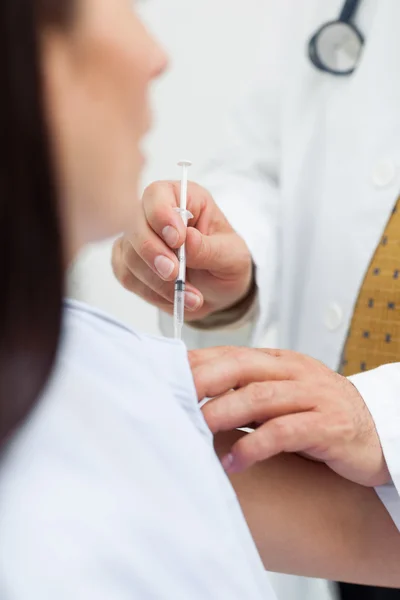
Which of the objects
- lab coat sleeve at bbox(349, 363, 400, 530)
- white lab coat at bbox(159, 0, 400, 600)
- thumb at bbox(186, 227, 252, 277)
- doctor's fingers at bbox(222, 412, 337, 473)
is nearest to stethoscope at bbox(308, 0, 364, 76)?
white lab coat at bbox(159, 0, 400, 600)

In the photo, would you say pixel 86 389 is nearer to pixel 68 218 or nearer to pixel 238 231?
pixel 68 218

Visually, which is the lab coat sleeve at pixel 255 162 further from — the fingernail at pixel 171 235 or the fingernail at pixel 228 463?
the fingernail at pixel 228 463

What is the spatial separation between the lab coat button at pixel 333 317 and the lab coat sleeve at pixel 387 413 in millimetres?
232

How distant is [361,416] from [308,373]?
0.21 ft

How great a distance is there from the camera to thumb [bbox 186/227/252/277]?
2.32 feet

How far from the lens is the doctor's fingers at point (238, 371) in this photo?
0.50m

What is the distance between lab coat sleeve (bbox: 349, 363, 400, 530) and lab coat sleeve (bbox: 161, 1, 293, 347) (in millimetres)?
368

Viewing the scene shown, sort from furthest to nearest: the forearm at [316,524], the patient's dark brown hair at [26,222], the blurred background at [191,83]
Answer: the blurred background at [191,83] < the forearm at [316,524] < the patient's dark brown hair at [26,222]

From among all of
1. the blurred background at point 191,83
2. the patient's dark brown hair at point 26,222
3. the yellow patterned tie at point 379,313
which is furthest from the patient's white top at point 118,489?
the blurred background at point 191,83

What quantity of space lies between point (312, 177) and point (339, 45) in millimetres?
206

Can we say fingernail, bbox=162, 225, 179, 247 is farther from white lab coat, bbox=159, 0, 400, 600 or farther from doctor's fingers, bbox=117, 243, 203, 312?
white lab coat, bbox=159, 0, 400, 600

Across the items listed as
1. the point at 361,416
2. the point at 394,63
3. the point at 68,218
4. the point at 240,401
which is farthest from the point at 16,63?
the point at 394,63

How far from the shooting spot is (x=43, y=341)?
321 millimetres

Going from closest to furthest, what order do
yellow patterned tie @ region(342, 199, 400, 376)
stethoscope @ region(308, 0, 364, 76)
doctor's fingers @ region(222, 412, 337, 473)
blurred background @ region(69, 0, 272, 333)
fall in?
doctor's fingers @ region(222, 412, 337, 473) < yellow patterned tie @ region(342, 199, 400, 376) < stethoscope @ region(308, 0, 364, 76) < blurred background @ region(69, 0, 272, 333)
